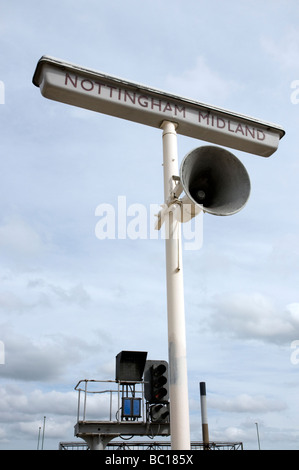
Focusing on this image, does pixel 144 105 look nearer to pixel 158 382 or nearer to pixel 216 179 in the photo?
pixel 216 179

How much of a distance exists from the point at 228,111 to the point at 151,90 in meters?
1.40

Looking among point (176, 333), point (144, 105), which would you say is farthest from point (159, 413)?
point (144, 105)

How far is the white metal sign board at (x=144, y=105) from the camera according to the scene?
22.5 feet

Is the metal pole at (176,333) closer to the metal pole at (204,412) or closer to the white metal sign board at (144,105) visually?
the white metal sign board at (144,105)

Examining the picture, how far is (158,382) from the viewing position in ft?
38.2

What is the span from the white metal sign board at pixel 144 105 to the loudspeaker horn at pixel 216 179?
4.47 feet

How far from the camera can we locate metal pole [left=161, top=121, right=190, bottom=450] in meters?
5.55

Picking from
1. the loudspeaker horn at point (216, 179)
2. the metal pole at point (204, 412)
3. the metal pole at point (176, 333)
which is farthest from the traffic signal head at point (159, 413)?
the metal pole at point (204, 412)

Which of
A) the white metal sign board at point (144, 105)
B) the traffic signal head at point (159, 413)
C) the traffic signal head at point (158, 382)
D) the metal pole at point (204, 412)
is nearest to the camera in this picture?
the white metal sign board at point (144, 105)

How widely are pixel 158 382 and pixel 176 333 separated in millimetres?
6366

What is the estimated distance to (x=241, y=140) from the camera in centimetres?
771

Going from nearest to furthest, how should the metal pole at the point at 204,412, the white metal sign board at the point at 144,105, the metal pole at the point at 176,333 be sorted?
the metal pole at the point at 176,333 → the white metal sign board at the point at 144,105 → the metal pole at the point at 204,412

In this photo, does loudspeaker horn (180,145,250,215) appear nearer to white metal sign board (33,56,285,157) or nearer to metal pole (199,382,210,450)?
white metal sign board (33,56,285,157)
